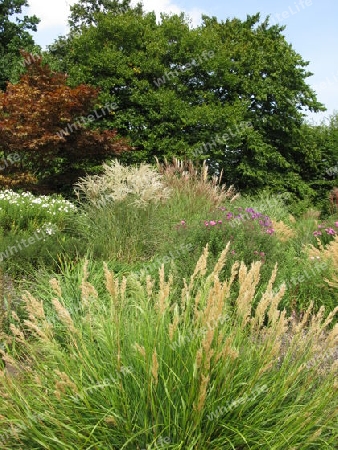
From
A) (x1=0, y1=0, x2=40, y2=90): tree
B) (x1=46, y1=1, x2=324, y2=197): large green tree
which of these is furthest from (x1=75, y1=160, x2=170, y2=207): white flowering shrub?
(x1=0, y1=0, x2=40, y2=90): tree

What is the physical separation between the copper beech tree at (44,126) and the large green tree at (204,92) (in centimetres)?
444

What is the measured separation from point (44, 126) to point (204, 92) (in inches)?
333

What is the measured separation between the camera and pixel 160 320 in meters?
2.54

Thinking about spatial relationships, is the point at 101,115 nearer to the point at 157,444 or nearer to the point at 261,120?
the point at 261,120

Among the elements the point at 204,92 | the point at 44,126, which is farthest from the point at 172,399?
the point at 204,92

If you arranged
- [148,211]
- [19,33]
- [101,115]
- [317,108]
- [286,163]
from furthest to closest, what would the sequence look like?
1. [19,33]
2. [317,108]
3. [286,163]
4. [101,115]
5. [148,211]

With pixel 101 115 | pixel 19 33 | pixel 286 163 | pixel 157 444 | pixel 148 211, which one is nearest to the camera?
pixel 157 444

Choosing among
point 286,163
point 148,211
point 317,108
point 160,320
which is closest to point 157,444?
point 160,320

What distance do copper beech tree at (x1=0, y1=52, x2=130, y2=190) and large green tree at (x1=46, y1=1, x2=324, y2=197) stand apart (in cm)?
444

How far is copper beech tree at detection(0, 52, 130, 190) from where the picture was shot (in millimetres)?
11414

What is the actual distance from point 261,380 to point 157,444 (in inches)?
24.6

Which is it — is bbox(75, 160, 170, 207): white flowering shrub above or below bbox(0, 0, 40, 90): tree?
below

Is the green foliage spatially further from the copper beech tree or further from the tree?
the tree

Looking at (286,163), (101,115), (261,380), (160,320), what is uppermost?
(101,115)
